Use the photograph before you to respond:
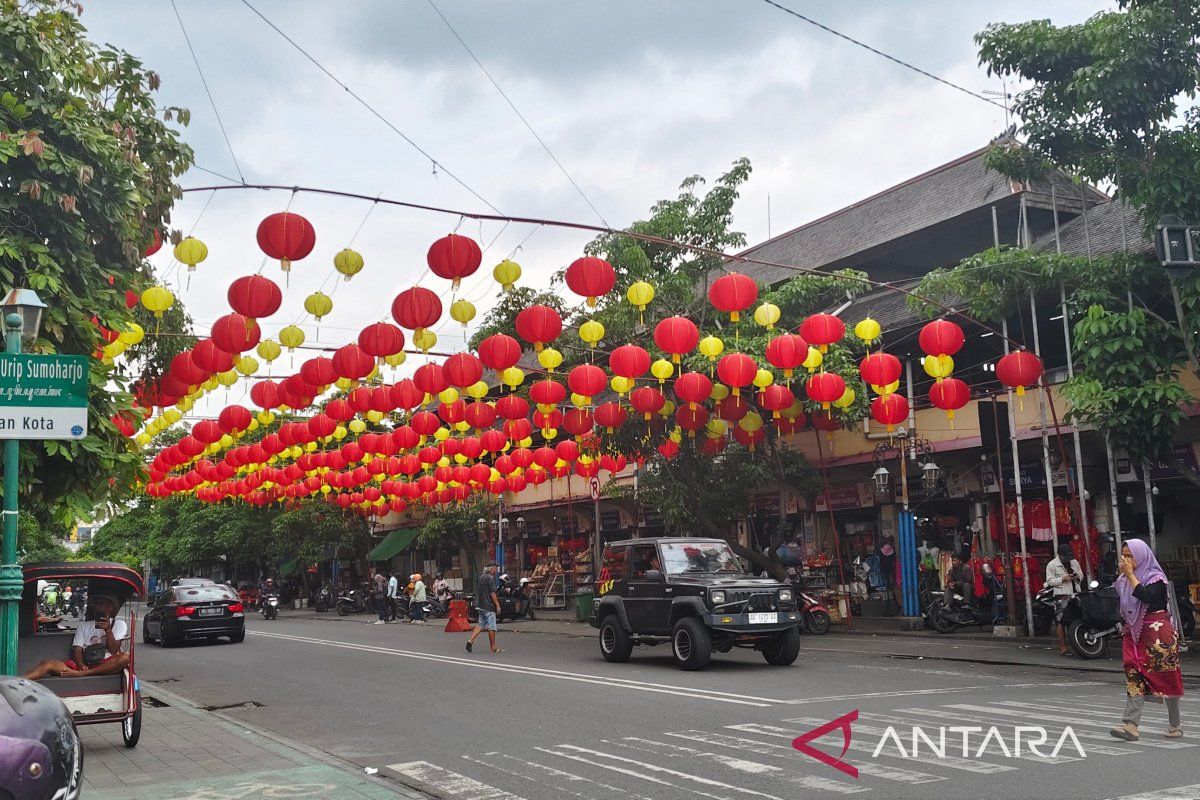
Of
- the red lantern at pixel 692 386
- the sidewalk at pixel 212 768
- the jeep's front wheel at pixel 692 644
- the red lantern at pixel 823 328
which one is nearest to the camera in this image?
the sidewalk at pixel 212 768

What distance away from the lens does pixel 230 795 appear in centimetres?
767

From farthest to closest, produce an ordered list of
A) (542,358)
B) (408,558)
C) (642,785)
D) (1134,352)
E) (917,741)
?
(408,558) < (542,358) < (1134,352) < (917,741) < (642,785)

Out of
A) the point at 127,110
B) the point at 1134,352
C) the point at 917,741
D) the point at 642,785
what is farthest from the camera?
the point at 1134,352

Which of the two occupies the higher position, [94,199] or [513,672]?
[94,199]

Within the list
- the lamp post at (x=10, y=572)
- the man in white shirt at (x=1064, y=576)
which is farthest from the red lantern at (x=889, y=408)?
the lamp post at (x=10, y=572)

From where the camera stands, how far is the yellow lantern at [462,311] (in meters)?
14.0

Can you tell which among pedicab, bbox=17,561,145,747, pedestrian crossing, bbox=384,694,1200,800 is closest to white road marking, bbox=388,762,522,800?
pedestrian crossing, bbox=384,694,1200,800

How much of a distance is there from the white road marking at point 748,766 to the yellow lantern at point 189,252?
729 centimetres

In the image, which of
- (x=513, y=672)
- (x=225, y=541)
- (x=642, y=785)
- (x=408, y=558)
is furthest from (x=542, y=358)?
(x=225, y=541)

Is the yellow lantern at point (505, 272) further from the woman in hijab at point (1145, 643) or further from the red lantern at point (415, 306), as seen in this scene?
the woman in hijab at point (1145, 643)

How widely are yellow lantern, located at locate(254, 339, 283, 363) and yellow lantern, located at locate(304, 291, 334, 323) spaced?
2.52 m

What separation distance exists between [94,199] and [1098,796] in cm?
1001

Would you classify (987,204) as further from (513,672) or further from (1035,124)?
(513,672)

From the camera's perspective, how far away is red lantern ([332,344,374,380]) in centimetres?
1622
